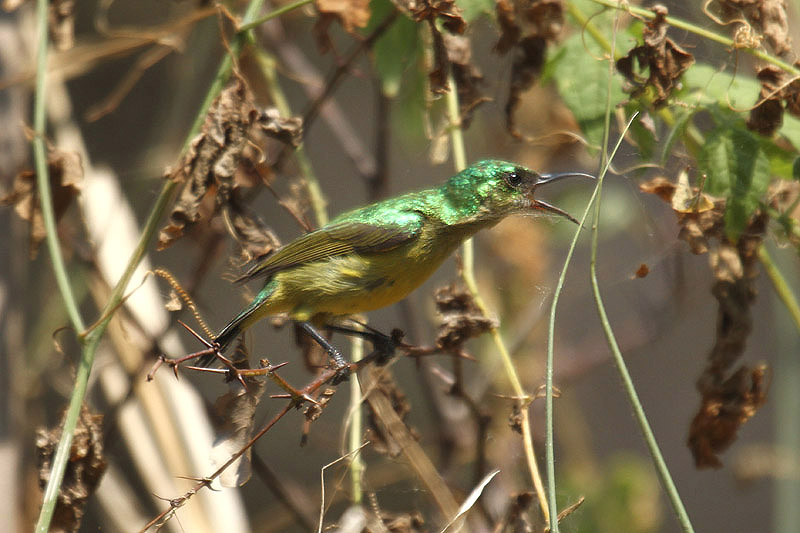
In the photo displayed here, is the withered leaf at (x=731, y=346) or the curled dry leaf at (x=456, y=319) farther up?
the curled dry leaf at (x=456, y=319)

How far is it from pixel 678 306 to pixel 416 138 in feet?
4.59

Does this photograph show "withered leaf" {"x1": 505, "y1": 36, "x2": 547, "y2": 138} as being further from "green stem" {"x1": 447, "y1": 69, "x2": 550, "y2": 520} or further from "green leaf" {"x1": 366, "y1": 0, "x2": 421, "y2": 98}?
"green leaf" {"x1": 366, "y1": 0, "x2": 421, "y2": 98}

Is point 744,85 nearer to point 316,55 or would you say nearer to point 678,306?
point 678,306

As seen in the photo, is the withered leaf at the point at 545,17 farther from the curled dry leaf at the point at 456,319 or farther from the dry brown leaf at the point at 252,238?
the dry brown leaf at the point at 252,238

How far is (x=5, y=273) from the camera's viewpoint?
270 centimetres

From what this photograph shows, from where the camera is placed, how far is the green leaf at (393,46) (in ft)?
8.77

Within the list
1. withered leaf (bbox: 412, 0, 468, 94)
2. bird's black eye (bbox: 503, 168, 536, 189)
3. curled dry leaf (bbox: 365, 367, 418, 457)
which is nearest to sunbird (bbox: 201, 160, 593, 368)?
bird's black eye (bbox: 503, 168, 536, 189)

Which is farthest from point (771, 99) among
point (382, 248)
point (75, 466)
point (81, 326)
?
point (75, 466)

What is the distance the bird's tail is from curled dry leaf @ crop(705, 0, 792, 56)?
1515mm

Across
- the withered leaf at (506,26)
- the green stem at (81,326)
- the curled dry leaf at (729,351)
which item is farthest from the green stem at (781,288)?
the green stem at (81,326)

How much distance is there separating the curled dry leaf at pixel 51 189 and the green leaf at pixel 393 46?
1.00 metres

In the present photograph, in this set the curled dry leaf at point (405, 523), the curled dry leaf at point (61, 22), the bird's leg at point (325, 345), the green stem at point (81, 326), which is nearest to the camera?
the green stem at point (81, 326)

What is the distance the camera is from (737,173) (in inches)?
81.7

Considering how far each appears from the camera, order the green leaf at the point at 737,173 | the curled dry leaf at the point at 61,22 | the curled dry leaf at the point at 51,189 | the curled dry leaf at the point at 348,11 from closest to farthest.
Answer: the green leaf at the point at 737,173 → the curled dry leaf at the point at 51,189 → the curled dry leaf at the point at 348,11 → the curled dry leaf at the point at 61,22
